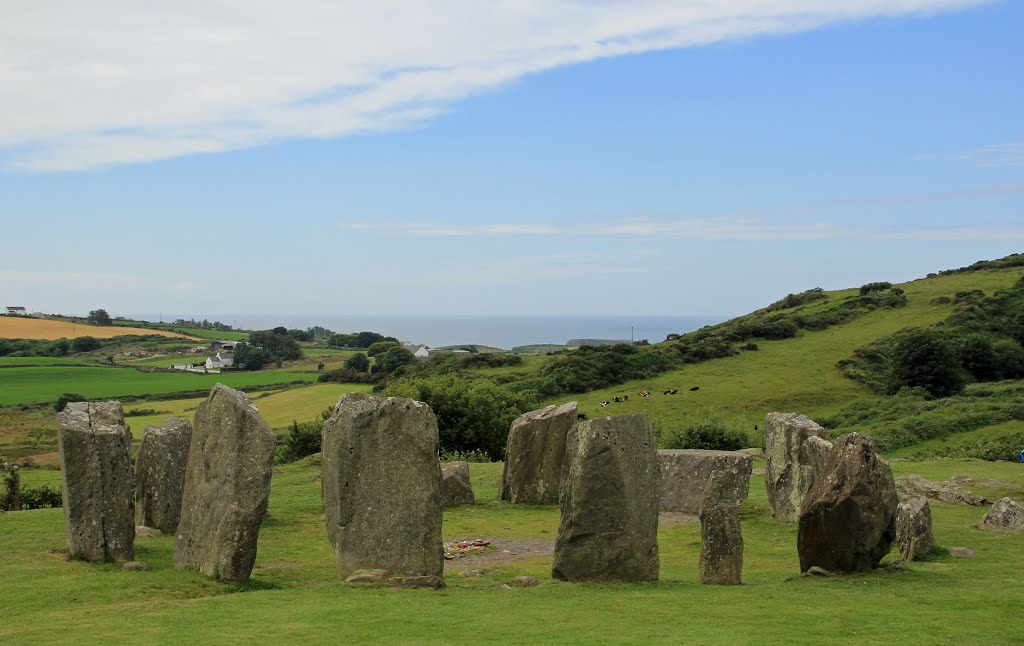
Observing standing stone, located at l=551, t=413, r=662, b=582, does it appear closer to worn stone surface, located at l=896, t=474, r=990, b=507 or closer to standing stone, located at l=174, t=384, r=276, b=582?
standing stone, located at l=174, t=384, r=276, b=582

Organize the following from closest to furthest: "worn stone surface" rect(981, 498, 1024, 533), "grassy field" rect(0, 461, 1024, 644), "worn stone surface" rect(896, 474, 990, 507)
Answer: "grassy field" rect(0, 461, 1024, 644) → "worn stone surface" rect(981, 498, 1024, 533) → "worn stone surface" rect(896, 474, 990, 507)

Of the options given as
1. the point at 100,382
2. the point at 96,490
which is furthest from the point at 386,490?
the point at 100,382

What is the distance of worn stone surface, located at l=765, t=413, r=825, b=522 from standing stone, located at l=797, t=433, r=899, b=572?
268 inches

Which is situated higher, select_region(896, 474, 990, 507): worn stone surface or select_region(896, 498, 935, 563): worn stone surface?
select_region(896, 498, 935, 563): worn stone surface

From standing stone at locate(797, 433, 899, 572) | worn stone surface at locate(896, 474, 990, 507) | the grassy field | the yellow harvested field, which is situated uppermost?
the yellow harvested field

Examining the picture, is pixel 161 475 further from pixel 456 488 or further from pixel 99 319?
pixel 99 319

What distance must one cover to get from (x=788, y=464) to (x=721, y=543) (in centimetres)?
875

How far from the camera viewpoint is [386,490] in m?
16.9

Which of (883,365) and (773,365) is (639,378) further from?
(883,365)

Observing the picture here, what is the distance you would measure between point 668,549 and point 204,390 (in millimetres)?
72070

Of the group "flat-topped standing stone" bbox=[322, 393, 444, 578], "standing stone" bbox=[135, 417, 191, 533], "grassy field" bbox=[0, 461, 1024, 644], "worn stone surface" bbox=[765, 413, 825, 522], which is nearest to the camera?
"grassy field" bbox=[0, 461, 1024, 644]

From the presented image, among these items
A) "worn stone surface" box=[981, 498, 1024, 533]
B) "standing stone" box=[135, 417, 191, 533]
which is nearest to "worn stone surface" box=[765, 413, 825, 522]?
"worn stone surface" box=[981, 498, 1024, 533]

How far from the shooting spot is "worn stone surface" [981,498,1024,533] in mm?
22156

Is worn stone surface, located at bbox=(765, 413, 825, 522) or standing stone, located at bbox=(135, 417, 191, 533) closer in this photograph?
standing stone, located at bbox=(135, 417, 191, 533)
